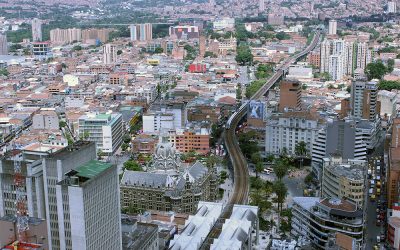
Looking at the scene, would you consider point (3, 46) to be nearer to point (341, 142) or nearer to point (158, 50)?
point (158, 50)

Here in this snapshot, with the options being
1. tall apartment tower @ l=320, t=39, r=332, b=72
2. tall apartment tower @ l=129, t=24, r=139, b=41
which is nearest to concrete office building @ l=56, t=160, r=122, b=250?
tall apartment tower @ l=320, t=39, r=332, b=72

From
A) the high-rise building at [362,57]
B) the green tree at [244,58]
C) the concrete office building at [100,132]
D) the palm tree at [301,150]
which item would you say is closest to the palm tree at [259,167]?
the palm tree at [301,150]

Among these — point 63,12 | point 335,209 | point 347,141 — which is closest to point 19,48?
point 63,12

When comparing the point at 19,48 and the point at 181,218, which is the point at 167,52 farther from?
the point at 181,218

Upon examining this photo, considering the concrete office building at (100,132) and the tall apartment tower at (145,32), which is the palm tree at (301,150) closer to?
the concrete office building at (100,132)

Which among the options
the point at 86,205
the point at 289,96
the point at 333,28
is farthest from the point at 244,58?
the point at 86,205

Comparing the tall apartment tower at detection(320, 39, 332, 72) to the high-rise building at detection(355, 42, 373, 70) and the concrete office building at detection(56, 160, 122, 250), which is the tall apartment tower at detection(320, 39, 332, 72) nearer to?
the high-rise building at detection(355, 42, 373, 70)
